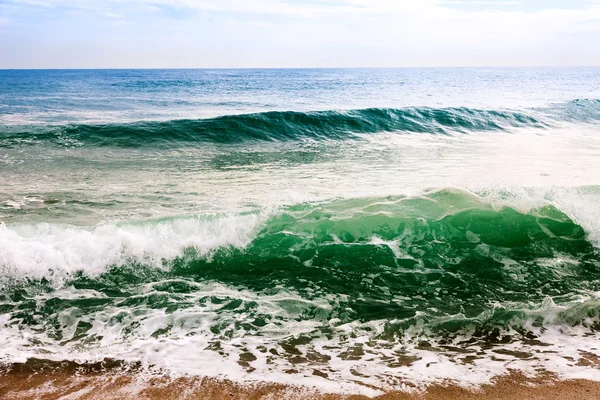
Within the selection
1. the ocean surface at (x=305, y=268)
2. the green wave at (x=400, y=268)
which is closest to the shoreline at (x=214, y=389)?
the ocean surface at (x=305, y=268)

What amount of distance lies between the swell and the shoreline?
11794 mm

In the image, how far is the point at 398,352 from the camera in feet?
12.8

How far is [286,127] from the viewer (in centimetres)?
1733

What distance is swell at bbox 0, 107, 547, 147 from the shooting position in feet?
48.9

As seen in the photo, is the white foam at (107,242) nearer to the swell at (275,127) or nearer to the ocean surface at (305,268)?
the ocean surface at (305,268)

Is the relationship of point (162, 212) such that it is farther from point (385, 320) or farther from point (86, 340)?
point (385, 320)

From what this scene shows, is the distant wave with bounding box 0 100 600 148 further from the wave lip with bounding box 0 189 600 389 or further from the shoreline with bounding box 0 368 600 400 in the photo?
the shoreline with bounding box 0 368 600 400

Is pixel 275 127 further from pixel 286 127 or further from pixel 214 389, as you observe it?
pixel 214 389

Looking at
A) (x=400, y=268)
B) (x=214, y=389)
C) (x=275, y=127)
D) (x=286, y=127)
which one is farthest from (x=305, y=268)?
(x=286, y=127)

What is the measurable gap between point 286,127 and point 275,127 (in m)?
0.43

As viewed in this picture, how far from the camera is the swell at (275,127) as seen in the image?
48.9 feet

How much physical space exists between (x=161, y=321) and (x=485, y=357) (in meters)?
2.92

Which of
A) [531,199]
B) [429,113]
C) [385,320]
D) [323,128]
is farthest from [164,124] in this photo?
[385,320]

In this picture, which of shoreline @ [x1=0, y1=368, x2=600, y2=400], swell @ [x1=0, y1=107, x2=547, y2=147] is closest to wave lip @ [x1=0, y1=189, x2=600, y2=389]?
shoreline @ [x1=0, y1=368, x2=600, y2=400]
